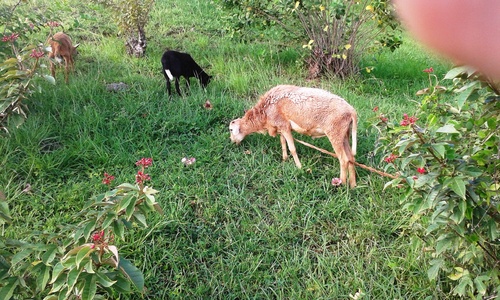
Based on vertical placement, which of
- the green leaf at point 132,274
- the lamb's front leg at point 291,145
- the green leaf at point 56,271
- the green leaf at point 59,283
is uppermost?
the green leaf at point 56,271

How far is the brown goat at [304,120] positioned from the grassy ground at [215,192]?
192 millimetres

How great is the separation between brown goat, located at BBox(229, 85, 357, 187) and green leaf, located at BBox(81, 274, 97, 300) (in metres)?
2.52

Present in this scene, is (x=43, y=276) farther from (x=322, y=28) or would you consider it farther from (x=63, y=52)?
(x=322, y=28)

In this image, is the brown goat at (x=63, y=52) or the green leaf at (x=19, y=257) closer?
the green leaf at (x=19, y=257)

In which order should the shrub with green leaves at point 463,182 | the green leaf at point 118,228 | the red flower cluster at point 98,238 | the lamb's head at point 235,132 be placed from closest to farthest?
the red flower cluster at point 98,238, the green leaf at point 118,228, the shrub with green leaves at point 463,182, the lamb's head at point 235,132

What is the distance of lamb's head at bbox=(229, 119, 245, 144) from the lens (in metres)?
4.55

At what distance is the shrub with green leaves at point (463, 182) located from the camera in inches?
89.5

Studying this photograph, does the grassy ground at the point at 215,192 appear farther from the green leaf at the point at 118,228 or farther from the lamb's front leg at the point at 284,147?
the green leaf at the point at 118,228

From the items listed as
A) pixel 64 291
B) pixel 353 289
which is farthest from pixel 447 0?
pixel 353 289

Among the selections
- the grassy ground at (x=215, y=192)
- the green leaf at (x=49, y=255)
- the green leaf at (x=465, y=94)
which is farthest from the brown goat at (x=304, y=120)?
the green leaf at (x=49, y=255)

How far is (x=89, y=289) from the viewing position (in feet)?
6.64

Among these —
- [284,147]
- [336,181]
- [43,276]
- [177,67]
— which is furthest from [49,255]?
[177,67]

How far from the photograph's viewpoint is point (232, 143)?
4.62 metres

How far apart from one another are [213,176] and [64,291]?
2088 millimetres
